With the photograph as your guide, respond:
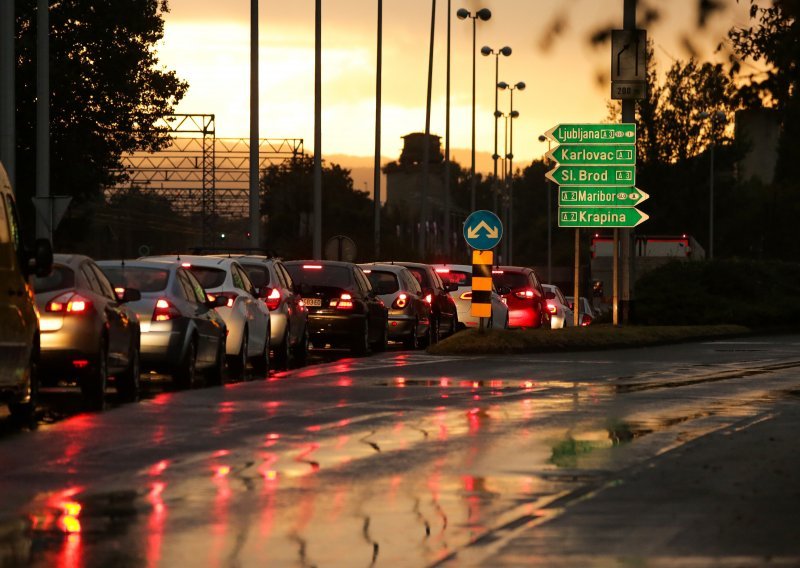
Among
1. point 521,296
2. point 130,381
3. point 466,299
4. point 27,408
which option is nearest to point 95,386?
point 130,381

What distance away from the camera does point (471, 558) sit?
29.8 feet

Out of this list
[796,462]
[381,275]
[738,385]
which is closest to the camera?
[796,462]

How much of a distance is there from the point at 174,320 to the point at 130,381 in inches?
72.7

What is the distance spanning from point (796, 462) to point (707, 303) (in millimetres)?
35420

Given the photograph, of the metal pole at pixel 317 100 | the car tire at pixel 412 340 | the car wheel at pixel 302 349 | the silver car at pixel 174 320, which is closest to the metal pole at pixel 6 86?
the car wheel at pixel 302 349

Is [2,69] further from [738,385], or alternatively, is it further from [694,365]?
[738,385]

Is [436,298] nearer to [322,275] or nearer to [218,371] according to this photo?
[322,275]

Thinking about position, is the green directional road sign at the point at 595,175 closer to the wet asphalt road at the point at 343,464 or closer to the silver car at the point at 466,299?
the silver car at the point at 466,299

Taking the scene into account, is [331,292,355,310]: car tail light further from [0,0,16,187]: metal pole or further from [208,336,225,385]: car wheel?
[208,336,225,385]: car wheel

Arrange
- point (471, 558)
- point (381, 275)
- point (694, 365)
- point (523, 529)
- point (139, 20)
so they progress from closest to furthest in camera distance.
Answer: point (471, 558), point (523, 529), point (694, 365), point (381, 275), point (139, 20)

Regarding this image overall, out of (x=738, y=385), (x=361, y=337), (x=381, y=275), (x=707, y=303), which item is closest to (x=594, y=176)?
(x=381, y=275)

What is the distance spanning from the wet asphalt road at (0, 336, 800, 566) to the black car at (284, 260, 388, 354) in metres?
7.59

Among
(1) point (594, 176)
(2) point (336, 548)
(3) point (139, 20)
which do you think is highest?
(3) point (139, 20)

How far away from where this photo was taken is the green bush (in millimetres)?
47969
